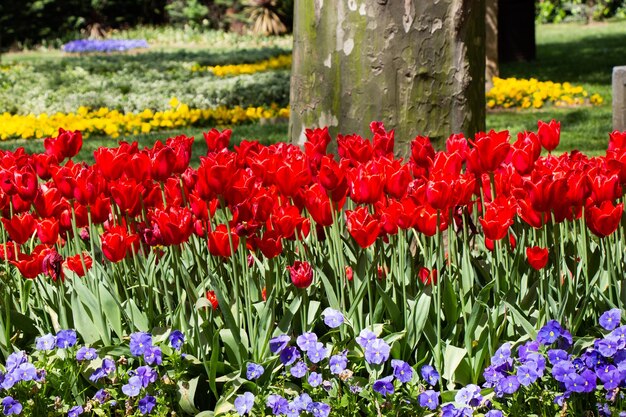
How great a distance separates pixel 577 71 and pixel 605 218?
13.5 metres

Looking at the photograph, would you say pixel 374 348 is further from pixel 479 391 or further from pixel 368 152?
pixel 368 152

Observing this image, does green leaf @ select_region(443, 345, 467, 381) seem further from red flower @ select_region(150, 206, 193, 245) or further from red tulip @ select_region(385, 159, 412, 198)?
red flower @ select_region(150, 206, 193, 245)

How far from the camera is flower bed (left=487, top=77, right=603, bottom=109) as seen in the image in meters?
11.3

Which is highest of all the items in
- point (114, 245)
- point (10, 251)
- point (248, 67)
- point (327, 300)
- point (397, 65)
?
point (397, 65)

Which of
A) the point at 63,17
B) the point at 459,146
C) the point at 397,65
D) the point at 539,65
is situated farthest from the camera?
the point at 63,17

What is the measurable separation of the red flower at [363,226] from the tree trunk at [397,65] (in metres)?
1.58

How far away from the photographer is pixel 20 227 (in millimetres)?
3127

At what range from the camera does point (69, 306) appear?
3.20 m

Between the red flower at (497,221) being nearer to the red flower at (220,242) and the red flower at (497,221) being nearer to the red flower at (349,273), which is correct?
the red flower at (349,273)

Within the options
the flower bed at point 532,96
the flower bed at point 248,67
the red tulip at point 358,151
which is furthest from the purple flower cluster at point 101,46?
the red tulip at point 358,151

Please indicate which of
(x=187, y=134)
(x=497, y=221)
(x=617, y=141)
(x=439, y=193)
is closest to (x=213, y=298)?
(x=439, y=193)

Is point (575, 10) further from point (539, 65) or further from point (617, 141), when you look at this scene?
point (617, 141)

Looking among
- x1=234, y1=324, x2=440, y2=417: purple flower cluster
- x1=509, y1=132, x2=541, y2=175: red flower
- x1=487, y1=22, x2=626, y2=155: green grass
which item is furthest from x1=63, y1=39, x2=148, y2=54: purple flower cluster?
x1=234, y1=324, x2=440, y2=417: purple flower cluster

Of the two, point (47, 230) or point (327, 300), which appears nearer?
point (47, 230)
